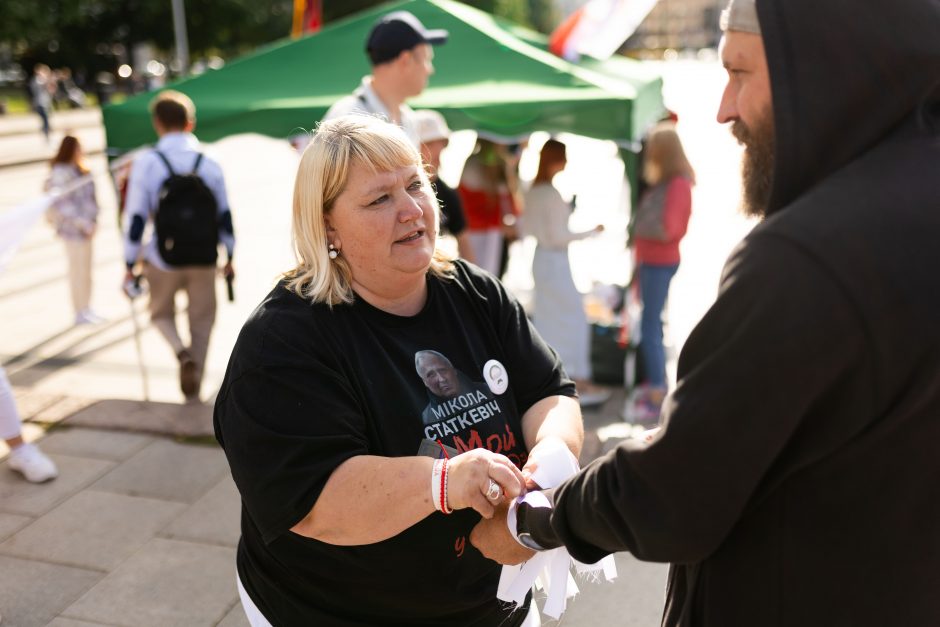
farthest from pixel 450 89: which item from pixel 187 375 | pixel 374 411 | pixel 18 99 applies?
pixel 18 99

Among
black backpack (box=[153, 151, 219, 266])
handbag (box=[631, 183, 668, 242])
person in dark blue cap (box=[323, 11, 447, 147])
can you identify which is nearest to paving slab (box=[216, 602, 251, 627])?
person in dark blue cap (box=[323, 11, 447, 147])

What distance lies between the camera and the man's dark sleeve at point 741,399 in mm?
1208

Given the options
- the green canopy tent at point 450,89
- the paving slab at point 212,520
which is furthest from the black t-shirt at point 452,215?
the paving slab at point 212,520

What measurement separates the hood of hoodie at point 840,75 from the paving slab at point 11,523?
12.9ft

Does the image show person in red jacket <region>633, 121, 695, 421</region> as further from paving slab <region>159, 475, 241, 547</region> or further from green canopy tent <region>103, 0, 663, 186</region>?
paving slab <region>159, 475, 241, 547</region>

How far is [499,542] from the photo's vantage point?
1.90 metres

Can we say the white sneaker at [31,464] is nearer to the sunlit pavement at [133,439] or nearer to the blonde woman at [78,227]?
the sunlit pavement at [133,439]

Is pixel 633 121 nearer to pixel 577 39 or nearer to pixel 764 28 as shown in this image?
pixel 577 39

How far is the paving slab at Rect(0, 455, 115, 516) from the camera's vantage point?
4.29 metres

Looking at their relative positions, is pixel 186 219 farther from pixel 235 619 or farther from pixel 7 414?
pixel 235 619

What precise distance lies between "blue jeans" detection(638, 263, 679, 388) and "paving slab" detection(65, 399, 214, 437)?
286cm

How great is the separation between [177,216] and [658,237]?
308 cm

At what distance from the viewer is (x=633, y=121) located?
5.48 m

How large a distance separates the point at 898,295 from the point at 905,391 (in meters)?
0.15
